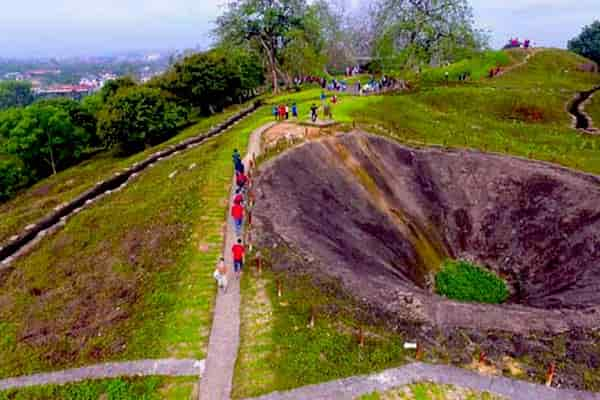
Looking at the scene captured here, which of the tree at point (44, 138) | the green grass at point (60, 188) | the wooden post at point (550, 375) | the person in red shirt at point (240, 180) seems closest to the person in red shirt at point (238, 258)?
the person in red shirt at point (240, 180)

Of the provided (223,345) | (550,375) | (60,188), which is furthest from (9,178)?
(550,375)

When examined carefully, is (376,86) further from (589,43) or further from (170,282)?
(589,43)

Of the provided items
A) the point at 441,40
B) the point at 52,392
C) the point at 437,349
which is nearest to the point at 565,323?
the point at 437,349

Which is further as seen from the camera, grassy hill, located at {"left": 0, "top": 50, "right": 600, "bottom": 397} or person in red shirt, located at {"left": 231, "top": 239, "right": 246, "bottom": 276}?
person in red shirt, located at {"left": 231, "top": 239, "right": 246, "bottom": 276}

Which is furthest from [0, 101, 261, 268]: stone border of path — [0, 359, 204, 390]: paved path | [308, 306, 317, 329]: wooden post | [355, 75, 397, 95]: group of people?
[308, 306, 317, 329]: wooden post

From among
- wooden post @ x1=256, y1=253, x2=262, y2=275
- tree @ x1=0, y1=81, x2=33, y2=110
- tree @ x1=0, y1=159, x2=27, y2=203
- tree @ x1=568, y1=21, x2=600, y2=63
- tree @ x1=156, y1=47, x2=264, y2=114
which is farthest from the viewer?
tree @ x1=0, y1=81, x2=33, y2=110

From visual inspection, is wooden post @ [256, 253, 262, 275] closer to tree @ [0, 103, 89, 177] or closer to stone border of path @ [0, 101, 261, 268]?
stone border of path @ [0, 101, 261, 268]
